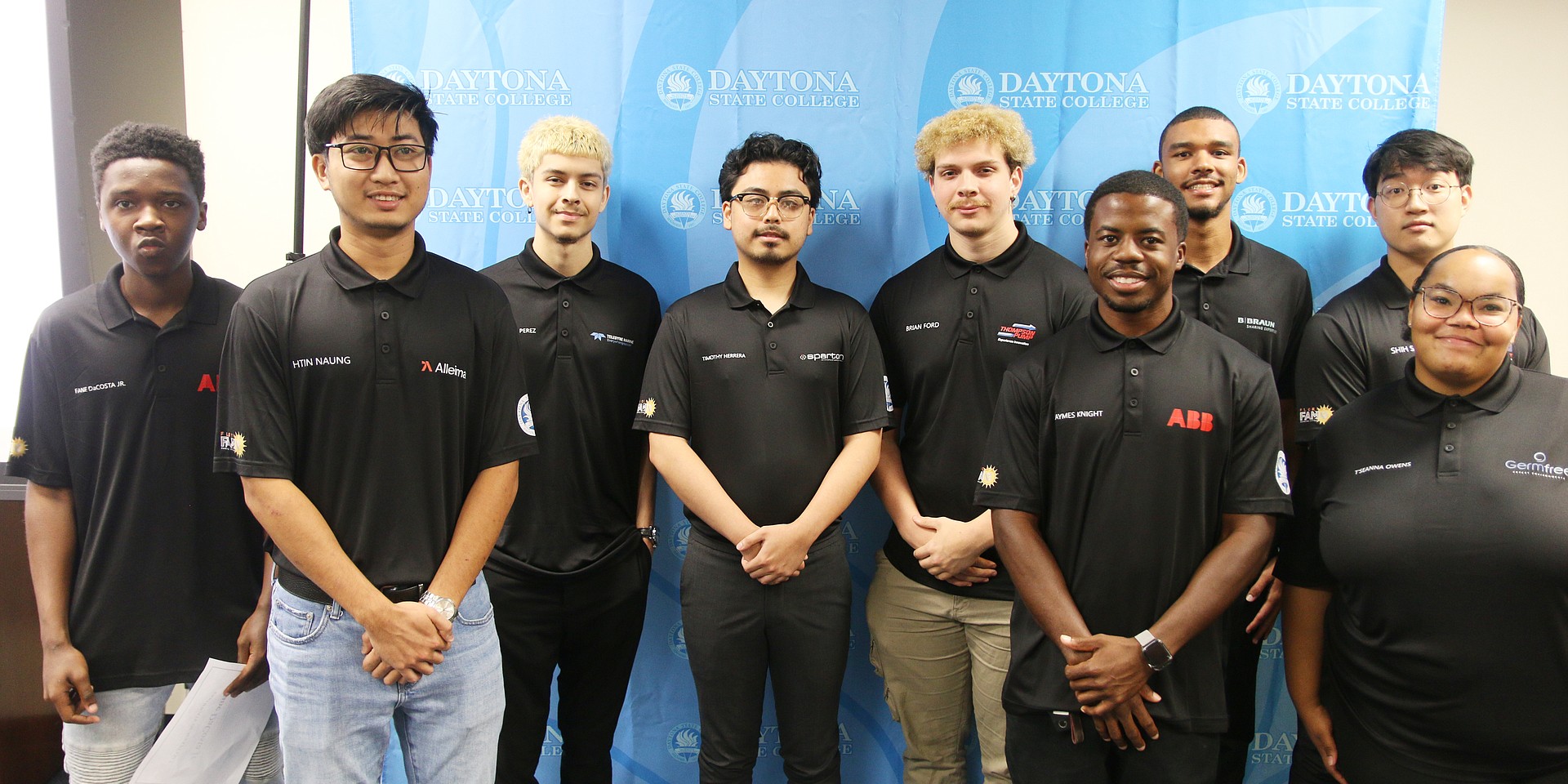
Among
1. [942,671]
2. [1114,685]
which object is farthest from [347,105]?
[942,671]

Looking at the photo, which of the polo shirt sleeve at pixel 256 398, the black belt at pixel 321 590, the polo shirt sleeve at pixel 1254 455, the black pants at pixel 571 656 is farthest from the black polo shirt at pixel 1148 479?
the polo shirt sleeve at pixel 256 398

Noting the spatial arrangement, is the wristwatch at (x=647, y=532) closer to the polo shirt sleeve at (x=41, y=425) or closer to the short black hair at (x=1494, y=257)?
the polo shirt sleeve at (x=41, y=425)

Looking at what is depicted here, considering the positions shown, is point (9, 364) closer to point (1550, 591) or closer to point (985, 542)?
point (985, 542)

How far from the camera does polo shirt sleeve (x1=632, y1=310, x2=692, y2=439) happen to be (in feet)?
7.38

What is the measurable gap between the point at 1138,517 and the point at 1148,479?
3.3 inches

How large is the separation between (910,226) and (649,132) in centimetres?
95

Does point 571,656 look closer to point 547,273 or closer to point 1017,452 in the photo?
point 547,273

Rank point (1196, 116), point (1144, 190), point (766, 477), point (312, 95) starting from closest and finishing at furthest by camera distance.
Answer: point (1144, 190) < point (766, 477) < point (1196, 116) < point (312, 95)

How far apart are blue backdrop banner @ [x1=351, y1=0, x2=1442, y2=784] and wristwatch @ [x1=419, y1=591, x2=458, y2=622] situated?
1192 mm

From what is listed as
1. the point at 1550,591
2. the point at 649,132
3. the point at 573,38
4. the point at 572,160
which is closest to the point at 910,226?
the point at 649,132

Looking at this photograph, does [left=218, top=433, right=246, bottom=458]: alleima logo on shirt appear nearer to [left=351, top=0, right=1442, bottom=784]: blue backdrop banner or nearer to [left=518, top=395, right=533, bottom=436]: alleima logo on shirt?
[left=518, top=395, right=533, bottom=436]: alleima logo on shirt

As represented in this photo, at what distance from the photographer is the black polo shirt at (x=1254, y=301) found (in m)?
2.39

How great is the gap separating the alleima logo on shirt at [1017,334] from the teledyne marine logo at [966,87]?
896 mm

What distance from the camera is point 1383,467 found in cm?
173
